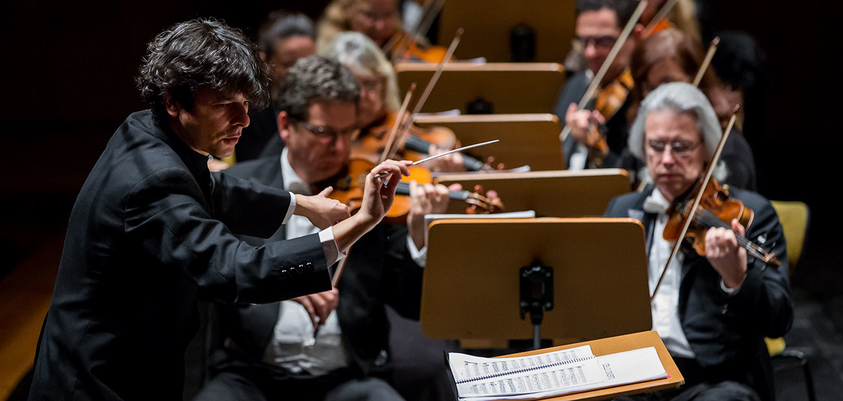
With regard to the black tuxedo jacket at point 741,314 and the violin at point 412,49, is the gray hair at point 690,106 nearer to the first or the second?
the black tuxedo jacket at point 741,314

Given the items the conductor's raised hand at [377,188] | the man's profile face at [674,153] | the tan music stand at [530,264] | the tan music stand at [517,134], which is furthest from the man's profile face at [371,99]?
the conductor's raised hand at [377,188]

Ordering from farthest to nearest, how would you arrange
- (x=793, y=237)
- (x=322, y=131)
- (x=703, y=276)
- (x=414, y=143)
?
(x=414, y=143)
(x=793, y=237)
(x=322, y=131)
(x=703, y=276)

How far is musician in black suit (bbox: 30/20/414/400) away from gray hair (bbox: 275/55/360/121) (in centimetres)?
73

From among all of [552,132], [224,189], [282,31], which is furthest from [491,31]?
[224,189]

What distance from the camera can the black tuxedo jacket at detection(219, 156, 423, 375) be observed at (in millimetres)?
2035

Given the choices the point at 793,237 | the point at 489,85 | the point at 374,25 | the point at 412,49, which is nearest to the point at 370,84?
the point at 489,85

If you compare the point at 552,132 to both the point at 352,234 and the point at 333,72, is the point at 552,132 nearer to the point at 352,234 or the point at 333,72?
the point at 333,72

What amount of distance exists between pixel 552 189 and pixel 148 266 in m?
1.10

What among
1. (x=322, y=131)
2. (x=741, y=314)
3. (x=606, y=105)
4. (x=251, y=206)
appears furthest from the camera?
(x=606, y=105)

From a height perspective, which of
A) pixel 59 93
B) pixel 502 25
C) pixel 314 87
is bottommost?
pixel 502 25

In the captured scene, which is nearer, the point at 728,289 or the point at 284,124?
the point at 728,289

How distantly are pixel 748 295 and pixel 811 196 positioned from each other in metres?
2.67

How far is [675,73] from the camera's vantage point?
2652 millimetres

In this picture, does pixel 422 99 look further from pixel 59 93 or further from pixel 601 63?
pixel 59 93
